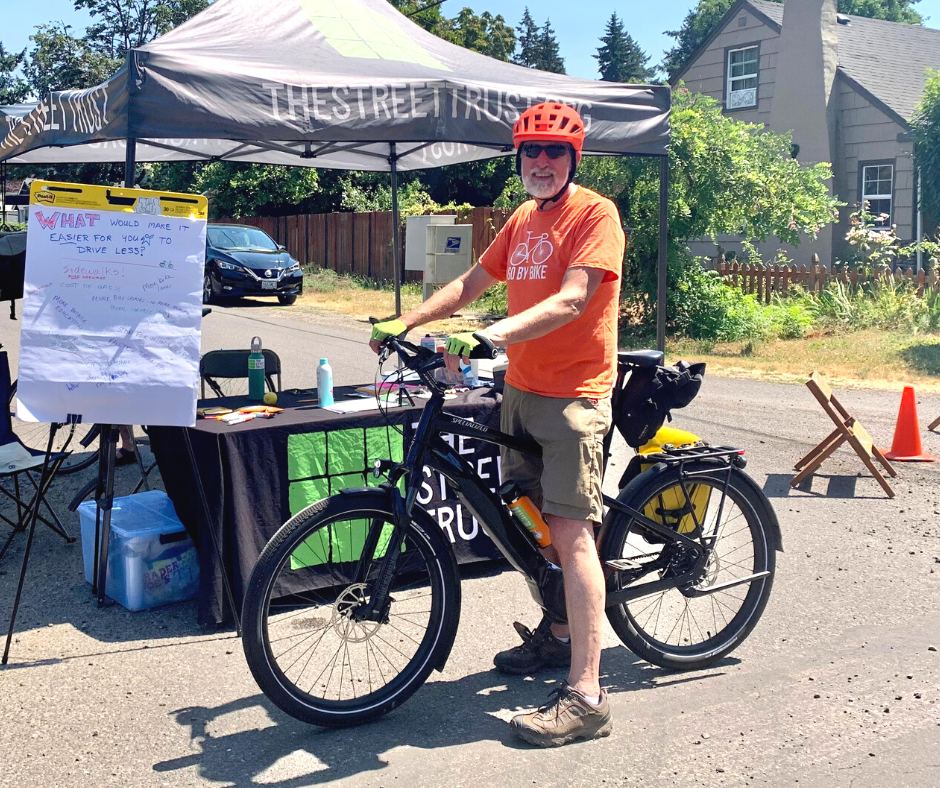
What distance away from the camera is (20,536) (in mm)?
5777

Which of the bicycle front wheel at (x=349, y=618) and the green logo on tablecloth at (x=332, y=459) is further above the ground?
the green logo on tablecloth at (x=332, y=459)

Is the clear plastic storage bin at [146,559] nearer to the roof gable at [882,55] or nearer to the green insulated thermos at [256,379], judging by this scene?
the green insulated thermos at [256,379]

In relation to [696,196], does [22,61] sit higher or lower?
higher

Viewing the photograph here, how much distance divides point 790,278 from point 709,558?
13455 mm

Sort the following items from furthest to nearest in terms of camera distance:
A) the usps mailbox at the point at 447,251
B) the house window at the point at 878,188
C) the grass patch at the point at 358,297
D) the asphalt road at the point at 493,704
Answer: the house window at the point at 878,188, the grass patch at the point at 358,297, the usps mailbox at the point at 447,251, the asphalt road at the point at 493,704

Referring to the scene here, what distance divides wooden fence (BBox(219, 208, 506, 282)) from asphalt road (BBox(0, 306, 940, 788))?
18044mm

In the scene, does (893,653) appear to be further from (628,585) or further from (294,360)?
(294,360)

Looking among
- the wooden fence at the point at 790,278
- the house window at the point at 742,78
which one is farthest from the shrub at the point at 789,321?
the house window at the point at 742,78

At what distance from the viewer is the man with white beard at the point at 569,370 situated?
350 cm

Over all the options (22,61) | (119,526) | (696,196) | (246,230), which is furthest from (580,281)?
(22,61)

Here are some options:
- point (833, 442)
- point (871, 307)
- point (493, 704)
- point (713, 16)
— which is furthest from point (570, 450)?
point (713, 16)

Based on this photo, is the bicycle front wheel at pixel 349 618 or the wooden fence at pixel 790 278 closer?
the bicycle front wheel at pixel 349 618

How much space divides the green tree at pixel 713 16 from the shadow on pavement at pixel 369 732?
60.0 metres

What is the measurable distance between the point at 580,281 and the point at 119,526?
8.76ft
